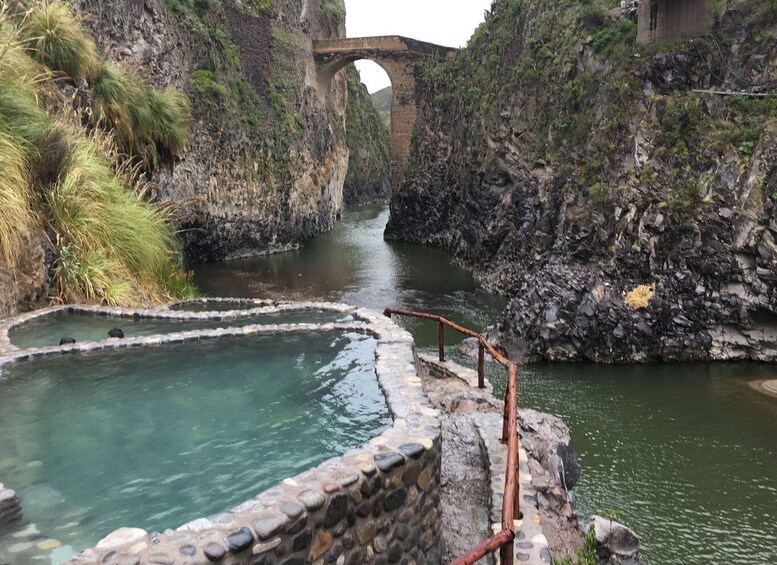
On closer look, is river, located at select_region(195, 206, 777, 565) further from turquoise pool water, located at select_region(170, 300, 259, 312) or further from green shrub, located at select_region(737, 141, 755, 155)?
turquoise pool water, located at select_region(170, 300, 259, 312)

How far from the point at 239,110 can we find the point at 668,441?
64.4 feet

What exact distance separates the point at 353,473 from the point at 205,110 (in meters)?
20.5

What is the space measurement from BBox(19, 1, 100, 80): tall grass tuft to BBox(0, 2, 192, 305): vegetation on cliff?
0.05 feet

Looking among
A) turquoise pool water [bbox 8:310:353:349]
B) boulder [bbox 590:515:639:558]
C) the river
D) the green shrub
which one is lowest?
the river

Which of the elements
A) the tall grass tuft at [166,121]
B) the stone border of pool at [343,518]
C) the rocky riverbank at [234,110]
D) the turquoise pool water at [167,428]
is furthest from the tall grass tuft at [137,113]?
the stone border of pool at [343,518]

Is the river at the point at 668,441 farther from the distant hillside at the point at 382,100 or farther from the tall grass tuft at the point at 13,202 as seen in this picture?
the distant hillside at the point at 382,100

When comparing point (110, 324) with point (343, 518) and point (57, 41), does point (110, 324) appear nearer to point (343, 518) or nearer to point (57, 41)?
point (343, 518)

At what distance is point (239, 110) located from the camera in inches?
942

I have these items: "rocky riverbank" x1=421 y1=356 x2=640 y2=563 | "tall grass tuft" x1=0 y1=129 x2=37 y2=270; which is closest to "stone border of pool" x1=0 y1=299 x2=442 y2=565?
"rocky riverbank" x1=421 y1=356 x2=640 y2=563

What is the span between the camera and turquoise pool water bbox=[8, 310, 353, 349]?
22.3 feet

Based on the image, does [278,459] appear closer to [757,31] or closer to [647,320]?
[647,320]

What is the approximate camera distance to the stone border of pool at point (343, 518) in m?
2.76

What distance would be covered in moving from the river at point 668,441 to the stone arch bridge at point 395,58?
16.1 meters

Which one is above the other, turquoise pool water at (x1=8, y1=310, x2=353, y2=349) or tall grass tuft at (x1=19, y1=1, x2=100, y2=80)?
tall grass tuft at (x1=19, y1=1, x2=100, y2=80)
